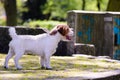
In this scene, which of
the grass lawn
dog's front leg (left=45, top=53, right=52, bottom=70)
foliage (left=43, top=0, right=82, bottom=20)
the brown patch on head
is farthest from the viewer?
foliage (left=43, top=0, right=82, bottom=20)

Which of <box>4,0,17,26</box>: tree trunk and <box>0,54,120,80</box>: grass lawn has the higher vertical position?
<box>0,54,120,80</box>: grass lawn

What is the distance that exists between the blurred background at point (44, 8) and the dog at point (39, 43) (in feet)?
48.3

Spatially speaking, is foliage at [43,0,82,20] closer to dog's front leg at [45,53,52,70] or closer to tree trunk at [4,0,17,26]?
tree trunk at [4,0,17,26]

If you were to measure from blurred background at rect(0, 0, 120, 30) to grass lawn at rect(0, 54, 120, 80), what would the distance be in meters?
12.6

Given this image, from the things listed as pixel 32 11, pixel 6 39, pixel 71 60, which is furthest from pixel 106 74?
pixel 32 11

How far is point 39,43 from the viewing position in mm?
10820

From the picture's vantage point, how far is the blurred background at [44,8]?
28.8m

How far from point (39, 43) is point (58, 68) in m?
0.83

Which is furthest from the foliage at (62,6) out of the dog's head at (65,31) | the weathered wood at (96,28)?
the dog's head at (65,31)

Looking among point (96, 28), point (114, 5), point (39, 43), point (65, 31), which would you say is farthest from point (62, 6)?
point (65, 31)

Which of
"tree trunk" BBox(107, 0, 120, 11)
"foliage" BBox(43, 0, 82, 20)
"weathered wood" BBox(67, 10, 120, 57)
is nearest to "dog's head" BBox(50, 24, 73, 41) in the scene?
"weathered wood" BBox(67, 10, 120, 57)

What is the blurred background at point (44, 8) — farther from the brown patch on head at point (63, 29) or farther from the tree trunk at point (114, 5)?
the brown patch on head at point (63, 29)

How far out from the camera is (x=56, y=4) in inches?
1836

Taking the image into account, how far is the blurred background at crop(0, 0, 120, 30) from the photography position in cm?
2875
